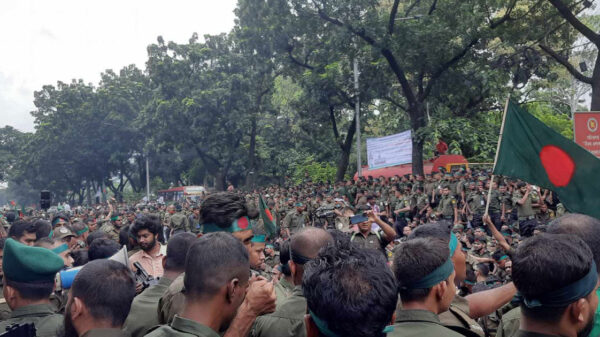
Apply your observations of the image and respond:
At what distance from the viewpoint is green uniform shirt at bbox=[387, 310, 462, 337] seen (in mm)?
2441

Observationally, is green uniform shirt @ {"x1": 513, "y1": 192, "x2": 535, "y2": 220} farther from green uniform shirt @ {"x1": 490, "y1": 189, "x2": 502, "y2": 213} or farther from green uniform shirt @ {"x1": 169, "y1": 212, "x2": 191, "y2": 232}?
green uniform shirt @ {"x1": 169, "y1": 212, "x2": 191, "y2": 232}

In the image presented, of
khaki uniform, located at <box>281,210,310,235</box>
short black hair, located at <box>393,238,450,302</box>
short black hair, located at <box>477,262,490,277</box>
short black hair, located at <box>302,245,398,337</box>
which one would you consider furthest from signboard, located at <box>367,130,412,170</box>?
short black hair, located at <box>302,245,398,337</box>

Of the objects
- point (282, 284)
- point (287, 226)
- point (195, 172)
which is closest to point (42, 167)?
point (195, 172)

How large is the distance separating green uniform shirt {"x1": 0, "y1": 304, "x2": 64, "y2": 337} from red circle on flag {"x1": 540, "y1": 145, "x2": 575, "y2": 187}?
4097mm

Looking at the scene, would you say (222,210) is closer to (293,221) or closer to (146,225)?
(146,225)

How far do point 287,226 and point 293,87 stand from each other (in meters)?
33.3

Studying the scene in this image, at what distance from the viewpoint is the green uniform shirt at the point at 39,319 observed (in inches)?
120

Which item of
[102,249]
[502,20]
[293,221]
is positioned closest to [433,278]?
[102,249]

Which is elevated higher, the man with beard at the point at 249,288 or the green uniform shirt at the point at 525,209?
the man with beard at the point at 249,288

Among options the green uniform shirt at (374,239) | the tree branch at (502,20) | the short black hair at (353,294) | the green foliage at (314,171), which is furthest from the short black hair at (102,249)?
the green foliage at (314,171)

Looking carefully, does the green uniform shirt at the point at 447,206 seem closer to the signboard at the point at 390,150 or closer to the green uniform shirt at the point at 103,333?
the signboard at the point at 390,150

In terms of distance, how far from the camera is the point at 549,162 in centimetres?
485

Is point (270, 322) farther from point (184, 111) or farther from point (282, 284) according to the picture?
point (184, 111)

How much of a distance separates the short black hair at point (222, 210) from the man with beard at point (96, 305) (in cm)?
114
